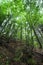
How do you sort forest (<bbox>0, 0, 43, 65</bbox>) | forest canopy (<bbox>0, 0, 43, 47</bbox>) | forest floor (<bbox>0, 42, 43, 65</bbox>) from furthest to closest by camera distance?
1. forest canopy (<bbox>0, 0, 43, 47</bbox>)
2. forest (<bbox>0, 0, 43, 65</bbox>)
3. forest floor (<bbox>0, 42, 43, 65</bbox>)

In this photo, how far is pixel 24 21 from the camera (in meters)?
17.9

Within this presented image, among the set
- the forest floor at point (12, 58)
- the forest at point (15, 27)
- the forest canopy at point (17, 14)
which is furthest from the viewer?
the forest canopy at point (17, 14)

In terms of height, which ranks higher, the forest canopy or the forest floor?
the forest canopy

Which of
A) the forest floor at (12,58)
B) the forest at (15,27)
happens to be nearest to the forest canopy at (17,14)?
the forest at (15,27)

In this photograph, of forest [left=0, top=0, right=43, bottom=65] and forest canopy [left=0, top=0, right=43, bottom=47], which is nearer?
forest [left=0, top=0, right=43, bottom=65]

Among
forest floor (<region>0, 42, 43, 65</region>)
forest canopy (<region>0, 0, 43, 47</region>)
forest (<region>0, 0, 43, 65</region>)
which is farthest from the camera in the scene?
forest canopy (<region>0, 0, 43, 47</region>)

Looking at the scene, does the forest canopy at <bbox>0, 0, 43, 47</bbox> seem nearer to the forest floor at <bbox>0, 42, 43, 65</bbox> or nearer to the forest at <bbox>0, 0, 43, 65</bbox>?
the forest at <bbox>0, 0, 43, 65</bbox>

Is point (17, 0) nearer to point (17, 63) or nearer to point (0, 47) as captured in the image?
point (0, 47)

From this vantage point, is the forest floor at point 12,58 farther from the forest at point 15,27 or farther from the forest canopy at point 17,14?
the forest canopy at point 17,14

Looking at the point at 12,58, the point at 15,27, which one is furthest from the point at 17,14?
the point at 12,58

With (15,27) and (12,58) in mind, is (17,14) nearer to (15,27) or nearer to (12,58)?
(15,27)

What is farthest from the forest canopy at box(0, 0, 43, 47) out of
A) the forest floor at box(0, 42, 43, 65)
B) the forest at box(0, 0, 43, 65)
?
the forest floor at box(0, 42, 43, 65)

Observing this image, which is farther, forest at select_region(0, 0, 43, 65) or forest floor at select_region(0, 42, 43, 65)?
forest at select_region(0, 0, 43, 65)

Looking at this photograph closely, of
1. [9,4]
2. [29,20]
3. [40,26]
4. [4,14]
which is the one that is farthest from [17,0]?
[40,26]
